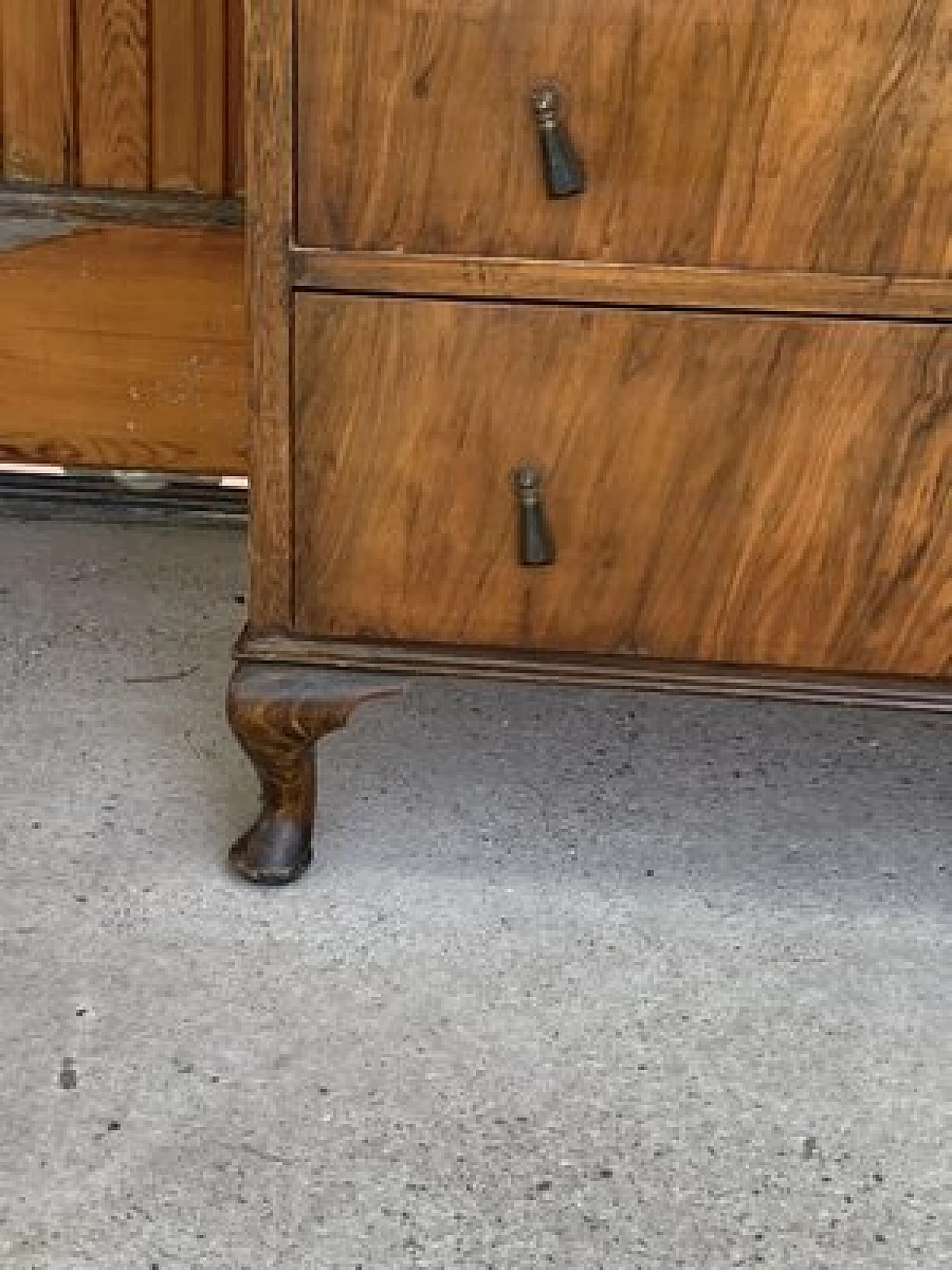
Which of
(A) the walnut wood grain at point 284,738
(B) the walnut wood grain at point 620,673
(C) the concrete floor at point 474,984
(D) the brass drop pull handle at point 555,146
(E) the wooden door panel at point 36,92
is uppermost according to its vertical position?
(D) the brass drop pull handle at point 555,146

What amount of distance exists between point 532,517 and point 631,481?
0.07 meters

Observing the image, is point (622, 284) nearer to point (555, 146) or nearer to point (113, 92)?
point (555, 146)

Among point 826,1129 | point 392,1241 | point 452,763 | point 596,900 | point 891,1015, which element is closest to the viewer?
point 392,1241

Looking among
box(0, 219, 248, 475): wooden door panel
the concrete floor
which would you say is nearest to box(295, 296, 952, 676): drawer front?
the concrete floor

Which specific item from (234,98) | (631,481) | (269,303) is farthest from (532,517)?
(234,98)

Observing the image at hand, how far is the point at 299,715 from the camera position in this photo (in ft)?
4.59

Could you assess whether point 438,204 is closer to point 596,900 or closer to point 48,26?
point 596,900

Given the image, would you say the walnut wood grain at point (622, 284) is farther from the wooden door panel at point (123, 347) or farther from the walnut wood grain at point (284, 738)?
the wooden door panel at point (123, 347)

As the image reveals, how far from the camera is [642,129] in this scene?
122cm

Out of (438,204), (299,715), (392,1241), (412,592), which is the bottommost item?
(392,1241)

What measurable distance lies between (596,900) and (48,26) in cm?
100

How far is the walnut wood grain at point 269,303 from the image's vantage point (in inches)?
48.5

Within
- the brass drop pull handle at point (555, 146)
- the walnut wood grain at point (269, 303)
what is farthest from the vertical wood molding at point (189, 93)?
the brass drop pull handle at point (555, 146)

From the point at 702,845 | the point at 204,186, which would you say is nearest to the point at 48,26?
the point at 204,186
